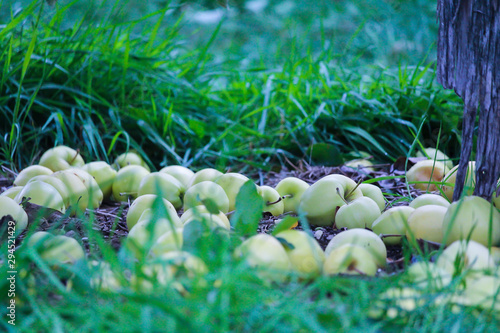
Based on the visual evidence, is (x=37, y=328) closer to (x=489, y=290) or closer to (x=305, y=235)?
(x=305, y=235)

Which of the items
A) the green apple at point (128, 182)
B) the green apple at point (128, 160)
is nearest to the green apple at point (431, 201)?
the green apple at point (128, 182)

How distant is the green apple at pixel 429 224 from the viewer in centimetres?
152

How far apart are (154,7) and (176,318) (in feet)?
22.3

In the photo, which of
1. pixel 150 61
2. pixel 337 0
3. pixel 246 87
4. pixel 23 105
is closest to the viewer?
pixel 23 105

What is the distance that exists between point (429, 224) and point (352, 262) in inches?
14.0

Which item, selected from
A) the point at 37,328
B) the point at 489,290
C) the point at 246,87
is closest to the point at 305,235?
the point at 489,290

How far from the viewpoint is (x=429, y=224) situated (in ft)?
5.01

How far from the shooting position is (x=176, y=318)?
918mm

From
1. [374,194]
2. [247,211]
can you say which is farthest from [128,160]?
[247,211]

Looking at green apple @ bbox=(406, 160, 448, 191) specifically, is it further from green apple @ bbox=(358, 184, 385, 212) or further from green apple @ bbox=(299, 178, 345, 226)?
green apple @ bbox=(299, 178, 345, 226)

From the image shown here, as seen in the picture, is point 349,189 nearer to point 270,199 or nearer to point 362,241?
point 270,199

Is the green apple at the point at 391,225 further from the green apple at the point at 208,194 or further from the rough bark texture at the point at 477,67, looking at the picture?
the green apple at the point at 208,194

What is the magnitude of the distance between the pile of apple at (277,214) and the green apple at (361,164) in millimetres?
325

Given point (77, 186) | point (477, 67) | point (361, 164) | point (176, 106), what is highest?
point (477, 67)
